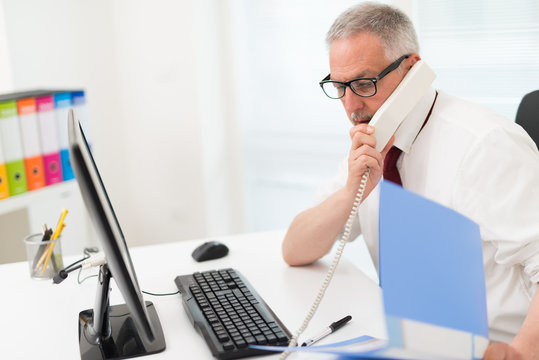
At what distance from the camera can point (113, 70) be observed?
3.03 metres

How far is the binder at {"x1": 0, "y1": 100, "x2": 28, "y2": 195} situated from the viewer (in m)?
2.12

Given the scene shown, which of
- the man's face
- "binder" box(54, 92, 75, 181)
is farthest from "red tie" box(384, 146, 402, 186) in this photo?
"binder" box(54, 92, 75, 181)

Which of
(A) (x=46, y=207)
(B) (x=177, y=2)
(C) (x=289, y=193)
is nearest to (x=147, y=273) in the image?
(A) (x=46, y=207)

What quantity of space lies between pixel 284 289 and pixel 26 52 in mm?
1852

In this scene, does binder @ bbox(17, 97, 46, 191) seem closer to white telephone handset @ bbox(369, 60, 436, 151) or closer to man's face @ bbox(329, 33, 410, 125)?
man's face @ bbox(329, 33, 410, 125)

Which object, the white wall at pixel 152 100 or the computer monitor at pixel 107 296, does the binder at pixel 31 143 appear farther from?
the computer monitor at pixel 107 296

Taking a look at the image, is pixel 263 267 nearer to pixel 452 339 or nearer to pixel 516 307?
pixel 516 307

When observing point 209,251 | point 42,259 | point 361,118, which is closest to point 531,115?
point 361,118

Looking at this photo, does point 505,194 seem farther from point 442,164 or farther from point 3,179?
point 3,179

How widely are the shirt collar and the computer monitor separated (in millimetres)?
689

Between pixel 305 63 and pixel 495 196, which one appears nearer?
pixel 495 196

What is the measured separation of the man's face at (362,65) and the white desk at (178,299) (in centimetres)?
42

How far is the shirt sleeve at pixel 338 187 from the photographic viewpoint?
61.2 inches

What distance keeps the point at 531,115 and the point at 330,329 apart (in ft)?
2.59
